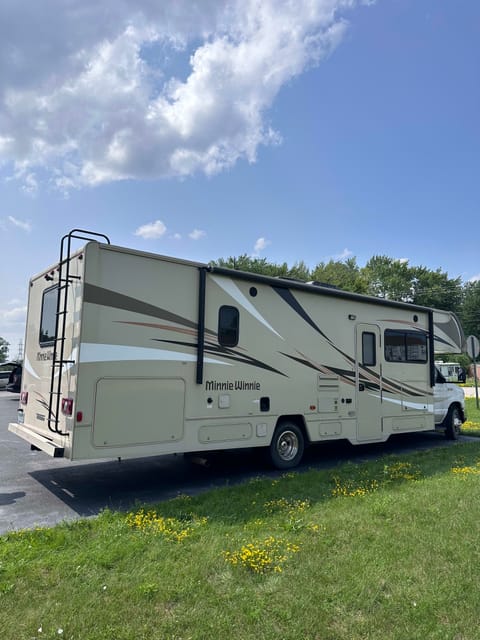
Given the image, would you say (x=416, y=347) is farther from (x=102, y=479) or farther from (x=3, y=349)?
(x=3, y=349)

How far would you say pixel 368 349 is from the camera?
30.5 ft

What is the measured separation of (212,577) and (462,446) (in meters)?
7.91

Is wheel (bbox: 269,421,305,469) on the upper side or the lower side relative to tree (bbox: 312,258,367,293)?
lower

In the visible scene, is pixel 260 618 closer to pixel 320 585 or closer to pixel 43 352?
pixel 320 585

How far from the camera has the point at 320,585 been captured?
3689mm

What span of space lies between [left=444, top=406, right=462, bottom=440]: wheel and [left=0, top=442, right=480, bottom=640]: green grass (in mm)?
5899

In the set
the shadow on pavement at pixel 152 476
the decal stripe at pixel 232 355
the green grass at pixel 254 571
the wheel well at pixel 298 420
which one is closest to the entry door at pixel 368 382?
the shadow on pavement at pixel 152 476

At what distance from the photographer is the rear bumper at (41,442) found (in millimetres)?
5789

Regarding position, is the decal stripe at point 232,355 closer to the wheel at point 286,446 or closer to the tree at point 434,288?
the wheel at point 286,446

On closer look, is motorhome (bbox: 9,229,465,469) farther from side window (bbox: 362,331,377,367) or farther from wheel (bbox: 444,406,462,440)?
wheel (bbox: 444,406,462,440)

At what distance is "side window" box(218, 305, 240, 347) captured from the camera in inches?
280

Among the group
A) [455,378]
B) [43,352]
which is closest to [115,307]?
[43,352]

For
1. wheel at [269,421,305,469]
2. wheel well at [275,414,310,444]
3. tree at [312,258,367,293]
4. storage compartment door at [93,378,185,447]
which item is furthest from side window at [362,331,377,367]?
tree at [312,258,367,293]

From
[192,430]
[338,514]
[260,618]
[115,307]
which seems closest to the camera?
[260,618]
